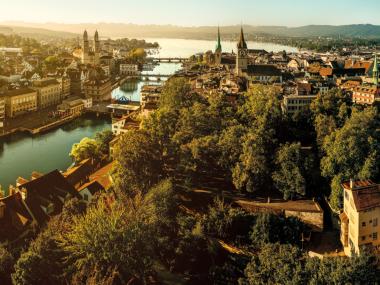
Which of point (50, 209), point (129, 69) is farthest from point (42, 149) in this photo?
point (129, 69)

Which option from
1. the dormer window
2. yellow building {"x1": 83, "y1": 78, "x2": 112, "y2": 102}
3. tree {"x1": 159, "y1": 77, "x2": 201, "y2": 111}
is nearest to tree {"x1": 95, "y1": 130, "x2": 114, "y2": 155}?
tree {"x1": 159, "y1": 77, "x2": 201, "y2": 111}

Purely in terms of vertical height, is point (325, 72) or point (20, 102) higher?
point (325, 72)

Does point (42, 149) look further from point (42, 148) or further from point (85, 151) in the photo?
point (85, 151)

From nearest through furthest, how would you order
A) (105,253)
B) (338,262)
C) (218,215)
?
1. (338,262)
2. (105,253)
3. (218,215)

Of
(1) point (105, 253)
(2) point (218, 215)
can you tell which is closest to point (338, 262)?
(2) point (218, 215)

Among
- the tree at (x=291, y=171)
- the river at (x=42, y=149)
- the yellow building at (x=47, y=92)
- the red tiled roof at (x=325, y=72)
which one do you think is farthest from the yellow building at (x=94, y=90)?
the tree at (x=291, y=171)

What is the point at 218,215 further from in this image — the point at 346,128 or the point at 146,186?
the point at 346,128
